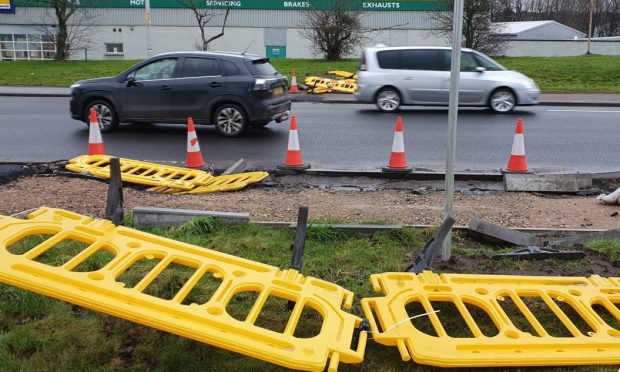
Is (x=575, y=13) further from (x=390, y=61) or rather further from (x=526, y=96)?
(x=390, y=61)

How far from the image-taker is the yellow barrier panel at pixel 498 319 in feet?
9.56

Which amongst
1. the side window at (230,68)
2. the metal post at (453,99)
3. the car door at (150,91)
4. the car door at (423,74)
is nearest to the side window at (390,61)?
the car door at (423,74)

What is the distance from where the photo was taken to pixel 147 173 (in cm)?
765

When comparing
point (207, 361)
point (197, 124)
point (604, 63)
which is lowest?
point (207, 361)

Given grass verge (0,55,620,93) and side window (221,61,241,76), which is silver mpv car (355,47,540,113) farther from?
grass verge (0,55,620,93)

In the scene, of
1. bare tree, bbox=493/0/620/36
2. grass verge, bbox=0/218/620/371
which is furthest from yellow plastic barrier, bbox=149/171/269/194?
bare tree, bbox=493/0/620/36

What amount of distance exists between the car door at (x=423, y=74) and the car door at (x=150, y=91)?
6.60m

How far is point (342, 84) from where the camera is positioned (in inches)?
833

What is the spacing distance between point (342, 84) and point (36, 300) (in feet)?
60.4

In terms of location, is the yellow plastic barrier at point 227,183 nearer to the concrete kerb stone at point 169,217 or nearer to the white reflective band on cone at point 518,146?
the concrete kerb stone at point 169,217

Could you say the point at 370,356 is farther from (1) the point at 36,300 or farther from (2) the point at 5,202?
(2) the point at 5,202

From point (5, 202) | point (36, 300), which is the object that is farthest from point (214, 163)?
point (36, 300)

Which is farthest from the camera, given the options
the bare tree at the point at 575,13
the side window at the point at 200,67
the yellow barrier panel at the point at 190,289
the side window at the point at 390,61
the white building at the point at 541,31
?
the bare tree at the point at 575,13

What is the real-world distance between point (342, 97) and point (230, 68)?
324 inches
